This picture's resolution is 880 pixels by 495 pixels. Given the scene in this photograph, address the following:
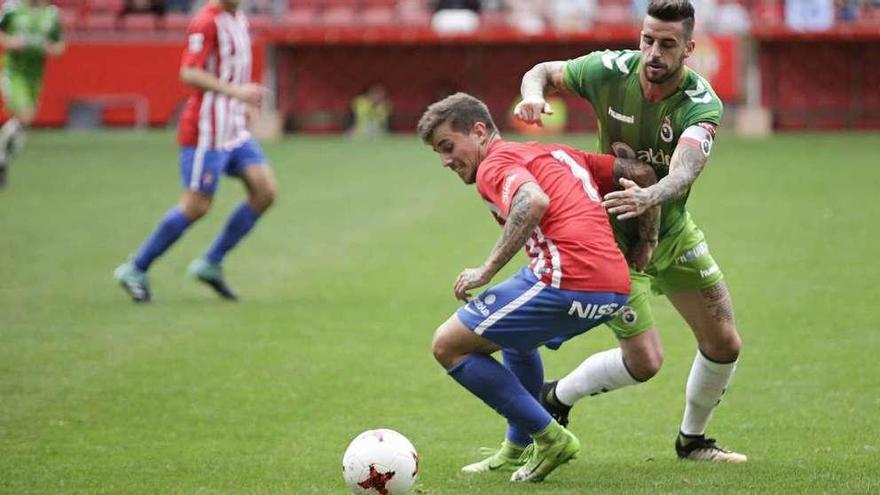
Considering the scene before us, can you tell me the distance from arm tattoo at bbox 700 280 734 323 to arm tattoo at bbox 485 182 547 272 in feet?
4.02

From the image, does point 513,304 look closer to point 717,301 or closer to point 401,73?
point 717,301

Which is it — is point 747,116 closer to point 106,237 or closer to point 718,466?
point 106,237

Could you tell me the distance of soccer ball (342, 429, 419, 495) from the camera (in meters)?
5.75

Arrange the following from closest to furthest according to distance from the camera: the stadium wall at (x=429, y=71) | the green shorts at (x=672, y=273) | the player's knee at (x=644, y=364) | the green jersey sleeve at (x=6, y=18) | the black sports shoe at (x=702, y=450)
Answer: the green shorts at (x=672, y=273) → the player's knee at (x=644, y=364) → the black sports shoe at (x=702, y=450) → the green jersey sleeve at (x=6, y=18) → the stadium wall at (x=429, y=71)

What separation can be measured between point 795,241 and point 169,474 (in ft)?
30.1

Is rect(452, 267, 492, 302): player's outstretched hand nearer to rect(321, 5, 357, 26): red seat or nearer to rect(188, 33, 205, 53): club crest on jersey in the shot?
rect(188, 33, 205, 53): club crest on jersey

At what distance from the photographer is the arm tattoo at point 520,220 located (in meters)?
5.65

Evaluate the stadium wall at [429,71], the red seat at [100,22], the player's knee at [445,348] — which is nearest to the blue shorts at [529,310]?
the player's knee at [445,348]

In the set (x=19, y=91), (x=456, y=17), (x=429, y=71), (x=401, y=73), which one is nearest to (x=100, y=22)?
(x=401, y=73)

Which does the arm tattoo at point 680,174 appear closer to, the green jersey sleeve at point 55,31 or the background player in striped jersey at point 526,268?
the background player in striped jersey at point 526,268

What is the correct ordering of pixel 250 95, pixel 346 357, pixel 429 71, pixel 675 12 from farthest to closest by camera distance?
pixel 429 71
pixel 250 95
pixel 346 357
pixel 675 12

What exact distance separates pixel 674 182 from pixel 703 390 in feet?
4.30

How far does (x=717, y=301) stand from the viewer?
260 inches

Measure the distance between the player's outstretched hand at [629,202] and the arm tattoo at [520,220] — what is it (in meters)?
0.26
